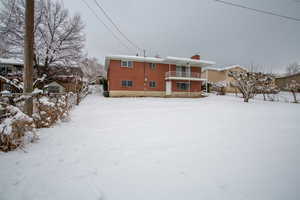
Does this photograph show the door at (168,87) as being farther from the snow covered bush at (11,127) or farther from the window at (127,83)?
the snow covered bush at (11,127)

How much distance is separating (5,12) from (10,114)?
1482 centimetres

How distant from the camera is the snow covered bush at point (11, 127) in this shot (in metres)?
2.43

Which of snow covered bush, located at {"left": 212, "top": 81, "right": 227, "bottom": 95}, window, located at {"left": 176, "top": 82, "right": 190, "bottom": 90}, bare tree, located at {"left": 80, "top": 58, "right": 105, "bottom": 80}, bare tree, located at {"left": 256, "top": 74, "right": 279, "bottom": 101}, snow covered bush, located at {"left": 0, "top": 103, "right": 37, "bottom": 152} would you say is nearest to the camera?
snow covered bush, located at {"left": 0, "top": 103, "right": 37, "bottom": 152}

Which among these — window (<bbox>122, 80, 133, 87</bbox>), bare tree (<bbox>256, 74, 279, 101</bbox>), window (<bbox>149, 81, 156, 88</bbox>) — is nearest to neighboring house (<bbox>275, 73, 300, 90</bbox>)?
bare tree (<bbox>256, 74, 279, 101</bbox>)

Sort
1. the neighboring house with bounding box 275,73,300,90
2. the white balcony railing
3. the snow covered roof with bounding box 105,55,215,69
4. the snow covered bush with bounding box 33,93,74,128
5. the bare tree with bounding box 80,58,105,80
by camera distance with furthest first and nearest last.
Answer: the neighboring house with bounding box 275,73,300,90 → the white balcony railing → the snow covered roof with bounding box 105,55,215,69 → the bare tree with bounding box 80,58,105,80 → the snow covered bush with bounding box 33,93,74,128

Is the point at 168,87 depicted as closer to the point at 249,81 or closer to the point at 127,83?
the point at 127,83

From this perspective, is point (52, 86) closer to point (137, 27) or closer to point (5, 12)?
point (5, 12)

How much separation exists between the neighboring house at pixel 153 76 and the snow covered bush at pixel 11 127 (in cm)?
1460

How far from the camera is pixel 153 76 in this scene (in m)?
19.1

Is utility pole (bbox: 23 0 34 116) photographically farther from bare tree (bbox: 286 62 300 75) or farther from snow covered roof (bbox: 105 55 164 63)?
bare tree (bbox: 286 62 300 75)

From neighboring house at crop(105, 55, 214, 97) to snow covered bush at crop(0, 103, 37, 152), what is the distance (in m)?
14.6

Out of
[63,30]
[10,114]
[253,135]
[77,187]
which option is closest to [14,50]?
[63,30]

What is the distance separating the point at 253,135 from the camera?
12.3ft

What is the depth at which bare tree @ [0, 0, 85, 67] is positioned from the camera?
10883 millimetres
